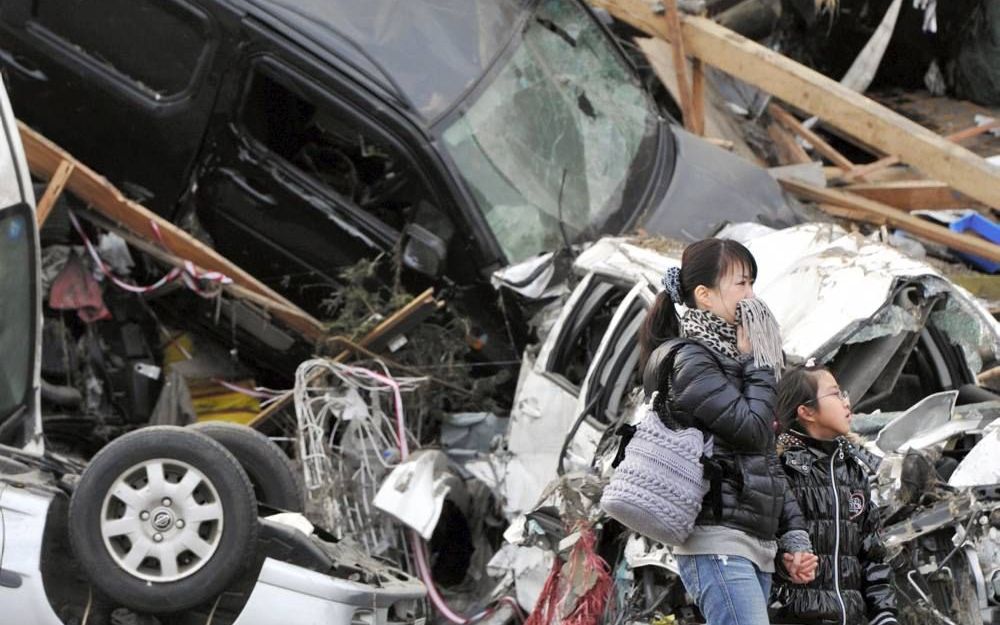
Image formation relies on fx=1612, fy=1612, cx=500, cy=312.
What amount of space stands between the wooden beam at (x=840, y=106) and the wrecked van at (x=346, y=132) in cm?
89

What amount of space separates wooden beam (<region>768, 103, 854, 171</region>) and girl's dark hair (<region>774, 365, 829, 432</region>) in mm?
6506

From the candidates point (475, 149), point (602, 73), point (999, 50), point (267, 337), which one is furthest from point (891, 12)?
point (267, 337)

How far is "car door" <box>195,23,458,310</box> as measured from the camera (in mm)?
8203

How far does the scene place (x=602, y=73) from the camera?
9.10m

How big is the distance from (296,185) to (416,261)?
781mm

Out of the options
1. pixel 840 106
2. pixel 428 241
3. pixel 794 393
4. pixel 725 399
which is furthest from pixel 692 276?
pixel 840 106

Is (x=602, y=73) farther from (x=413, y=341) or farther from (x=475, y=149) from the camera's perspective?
(x=413, y=341)

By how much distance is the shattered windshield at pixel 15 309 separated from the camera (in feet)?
21.6

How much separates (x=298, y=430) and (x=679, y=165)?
270cm

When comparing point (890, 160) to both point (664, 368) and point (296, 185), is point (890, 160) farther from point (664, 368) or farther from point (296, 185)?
point (664, 368)

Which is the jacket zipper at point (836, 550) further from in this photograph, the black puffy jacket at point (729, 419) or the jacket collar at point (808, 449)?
the black puffy jacket at point (729, 419)

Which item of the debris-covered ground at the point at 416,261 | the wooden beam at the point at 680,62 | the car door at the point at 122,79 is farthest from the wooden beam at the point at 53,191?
the wooden beam at the point at 680,62

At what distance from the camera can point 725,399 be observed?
14.6 ft

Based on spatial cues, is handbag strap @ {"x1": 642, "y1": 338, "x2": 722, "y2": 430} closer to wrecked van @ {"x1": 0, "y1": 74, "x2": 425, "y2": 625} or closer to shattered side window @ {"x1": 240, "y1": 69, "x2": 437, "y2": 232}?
wrecked van @ {"x1": 0, "y1": 74, "x2": 425, "y2": 625}
